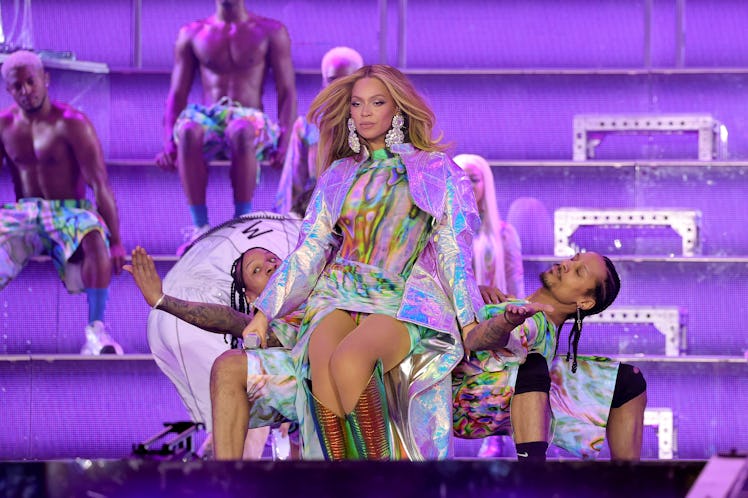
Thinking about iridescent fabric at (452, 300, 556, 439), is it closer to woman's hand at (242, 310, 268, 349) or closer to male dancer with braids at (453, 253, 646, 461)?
male dancer with braids at (453, 253, 646, 461)

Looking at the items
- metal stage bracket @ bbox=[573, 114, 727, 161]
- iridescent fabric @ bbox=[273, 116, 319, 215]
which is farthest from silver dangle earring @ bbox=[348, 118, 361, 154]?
metal stage bracket @ bbox=[573, 114, 727, 161]

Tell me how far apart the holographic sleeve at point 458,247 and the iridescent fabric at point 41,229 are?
8.90 feet

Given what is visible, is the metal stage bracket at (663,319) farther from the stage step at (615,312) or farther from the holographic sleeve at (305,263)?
the holographic sleeve at (305,263)

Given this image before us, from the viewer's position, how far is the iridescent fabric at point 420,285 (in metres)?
2.74

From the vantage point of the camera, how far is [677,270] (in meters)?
5.24

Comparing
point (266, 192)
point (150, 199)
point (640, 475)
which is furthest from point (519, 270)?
point (640, 475)

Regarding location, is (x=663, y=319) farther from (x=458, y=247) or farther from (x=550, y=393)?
(x=458, y=247)

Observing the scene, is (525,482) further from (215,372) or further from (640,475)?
(215,372)

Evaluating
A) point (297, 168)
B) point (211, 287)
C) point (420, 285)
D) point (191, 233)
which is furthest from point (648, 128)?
point (420, 285)

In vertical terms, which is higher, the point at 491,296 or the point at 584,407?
the point at 491,296

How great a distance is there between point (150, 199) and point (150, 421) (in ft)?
3.37

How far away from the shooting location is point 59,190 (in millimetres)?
5254

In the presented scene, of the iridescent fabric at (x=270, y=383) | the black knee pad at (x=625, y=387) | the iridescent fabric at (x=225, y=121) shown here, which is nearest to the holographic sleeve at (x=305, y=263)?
the iridescent fabric at (x=270, y=383)

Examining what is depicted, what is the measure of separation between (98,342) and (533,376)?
276 centimetres
